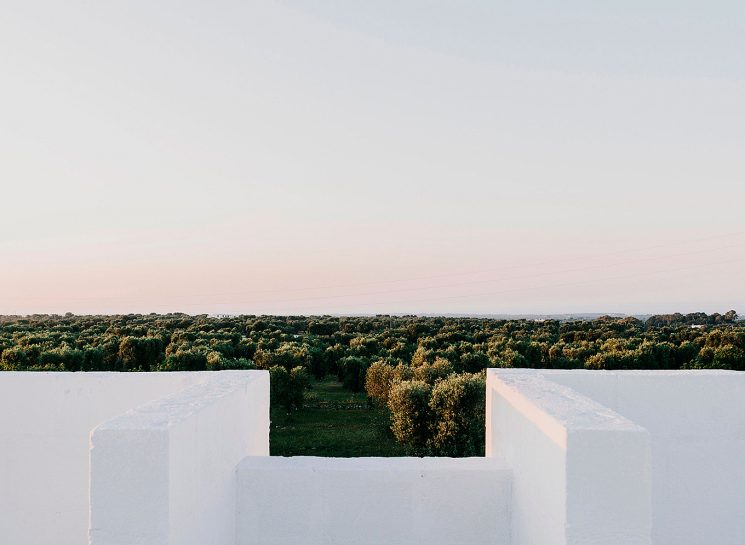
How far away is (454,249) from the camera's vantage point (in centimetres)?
1911

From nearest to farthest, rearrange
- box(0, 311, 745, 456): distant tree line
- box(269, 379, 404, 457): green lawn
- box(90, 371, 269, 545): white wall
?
box(90, 371, 269, 545): white wall
box(0, 311, 745, 456): distant tree line
box(269, 379, 404, 457): green lawn

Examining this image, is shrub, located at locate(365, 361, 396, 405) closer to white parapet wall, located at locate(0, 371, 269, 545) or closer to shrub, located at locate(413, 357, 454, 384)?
shrub, located at locate(413, 357, 454, 384)

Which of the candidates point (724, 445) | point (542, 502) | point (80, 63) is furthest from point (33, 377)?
point (80, 63)

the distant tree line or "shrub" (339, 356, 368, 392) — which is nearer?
the distant tree line

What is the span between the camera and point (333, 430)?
11234 mm

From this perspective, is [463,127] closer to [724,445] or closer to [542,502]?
[724,445]

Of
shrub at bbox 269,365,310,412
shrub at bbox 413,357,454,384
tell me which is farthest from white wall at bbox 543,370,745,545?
shrub at bbox 269,365,310,412

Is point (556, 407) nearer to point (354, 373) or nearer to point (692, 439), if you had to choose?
point (692, 439)

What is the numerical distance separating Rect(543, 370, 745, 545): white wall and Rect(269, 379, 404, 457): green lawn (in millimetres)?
6264

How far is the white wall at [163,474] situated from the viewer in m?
2.00

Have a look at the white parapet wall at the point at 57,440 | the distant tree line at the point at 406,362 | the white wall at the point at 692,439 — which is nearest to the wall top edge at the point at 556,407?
the white wall at the point at 692,439

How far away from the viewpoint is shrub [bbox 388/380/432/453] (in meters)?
9.23

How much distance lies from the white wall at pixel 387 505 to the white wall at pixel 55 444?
114cm

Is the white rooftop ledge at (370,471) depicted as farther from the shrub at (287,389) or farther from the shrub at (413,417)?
the shrub at (287,389)
